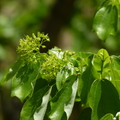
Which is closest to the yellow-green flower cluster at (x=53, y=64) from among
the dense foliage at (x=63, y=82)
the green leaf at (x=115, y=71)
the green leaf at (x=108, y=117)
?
the dense foliage at (x=63, y=82)

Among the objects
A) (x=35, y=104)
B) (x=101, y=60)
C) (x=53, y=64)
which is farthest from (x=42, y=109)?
(x=101, y=60)

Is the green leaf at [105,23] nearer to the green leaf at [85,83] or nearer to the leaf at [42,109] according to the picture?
the green leaf at [85,83]

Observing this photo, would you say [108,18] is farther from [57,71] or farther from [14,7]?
[14,7]

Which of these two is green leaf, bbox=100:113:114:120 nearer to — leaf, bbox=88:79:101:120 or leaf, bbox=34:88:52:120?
leaf, bbox=88:79:101:120

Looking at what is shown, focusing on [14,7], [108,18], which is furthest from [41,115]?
[14,7]

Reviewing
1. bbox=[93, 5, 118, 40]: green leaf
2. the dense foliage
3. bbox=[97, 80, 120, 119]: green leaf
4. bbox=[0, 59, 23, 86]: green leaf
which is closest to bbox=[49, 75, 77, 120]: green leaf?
the dense foliage

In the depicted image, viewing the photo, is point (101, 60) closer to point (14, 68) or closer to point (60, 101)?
point (60, 101)
